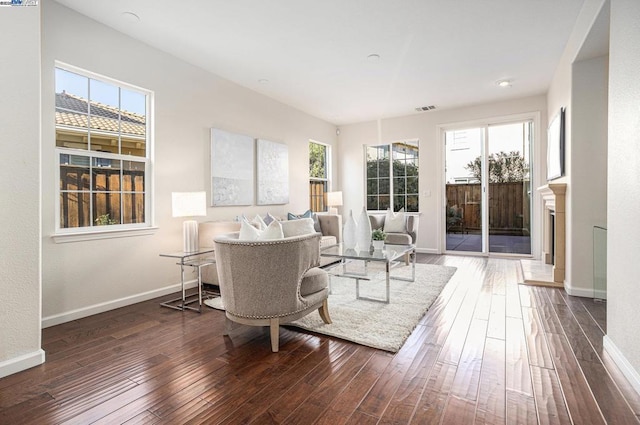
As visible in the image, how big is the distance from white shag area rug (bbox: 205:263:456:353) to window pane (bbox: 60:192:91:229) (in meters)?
1.47

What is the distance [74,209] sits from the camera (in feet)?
10.2

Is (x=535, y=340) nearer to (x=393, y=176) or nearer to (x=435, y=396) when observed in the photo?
(x=435, y=396)

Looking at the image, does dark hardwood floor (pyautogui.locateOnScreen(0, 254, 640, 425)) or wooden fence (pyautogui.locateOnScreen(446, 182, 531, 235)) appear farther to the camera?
wooden fence (pyautogui.locateOnScreen(446, 182, 531, 235))

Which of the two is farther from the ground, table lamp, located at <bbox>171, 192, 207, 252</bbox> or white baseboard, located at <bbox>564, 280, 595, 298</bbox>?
table lamp, located at <bbox>171, 192, 207, 252</bbox>

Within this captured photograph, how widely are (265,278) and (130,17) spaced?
285cm

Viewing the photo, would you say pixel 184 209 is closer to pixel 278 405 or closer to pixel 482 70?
pixel 278 405

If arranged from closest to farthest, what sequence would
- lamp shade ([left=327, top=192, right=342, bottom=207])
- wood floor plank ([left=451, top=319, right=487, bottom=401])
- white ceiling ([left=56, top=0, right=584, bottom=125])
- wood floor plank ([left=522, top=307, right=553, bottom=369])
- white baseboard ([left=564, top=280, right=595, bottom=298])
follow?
wood floor plank ([left=451, top=319, right=487, bottom=401]) < wood floor plank ([left=522, top=307, right=553, bottom=369]) < white ceiling ([left=56, top=0, right=584, bottom=125]) < white baseboard ([left=564, top=280, right=595, bottom=298]) < lamp shade ([left=327, top=192, right=342, bottom=207])

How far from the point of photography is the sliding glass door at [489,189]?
5.97 meters

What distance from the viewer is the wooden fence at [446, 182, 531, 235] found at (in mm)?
5992

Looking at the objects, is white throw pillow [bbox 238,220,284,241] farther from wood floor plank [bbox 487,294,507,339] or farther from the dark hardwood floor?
wood floor plank [bbox 487,294,507,339]

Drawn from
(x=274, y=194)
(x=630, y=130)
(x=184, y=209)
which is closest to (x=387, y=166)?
(x=274, y=194)

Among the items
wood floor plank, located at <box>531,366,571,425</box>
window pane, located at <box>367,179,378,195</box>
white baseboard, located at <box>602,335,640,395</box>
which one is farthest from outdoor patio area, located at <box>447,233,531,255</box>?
wood floor plank, located at <box>531,366,571,425</box>

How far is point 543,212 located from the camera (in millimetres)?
5543

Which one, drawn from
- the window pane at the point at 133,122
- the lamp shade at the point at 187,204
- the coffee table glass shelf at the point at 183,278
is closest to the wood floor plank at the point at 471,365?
the coffee table glass shelf at the point at 183,278
